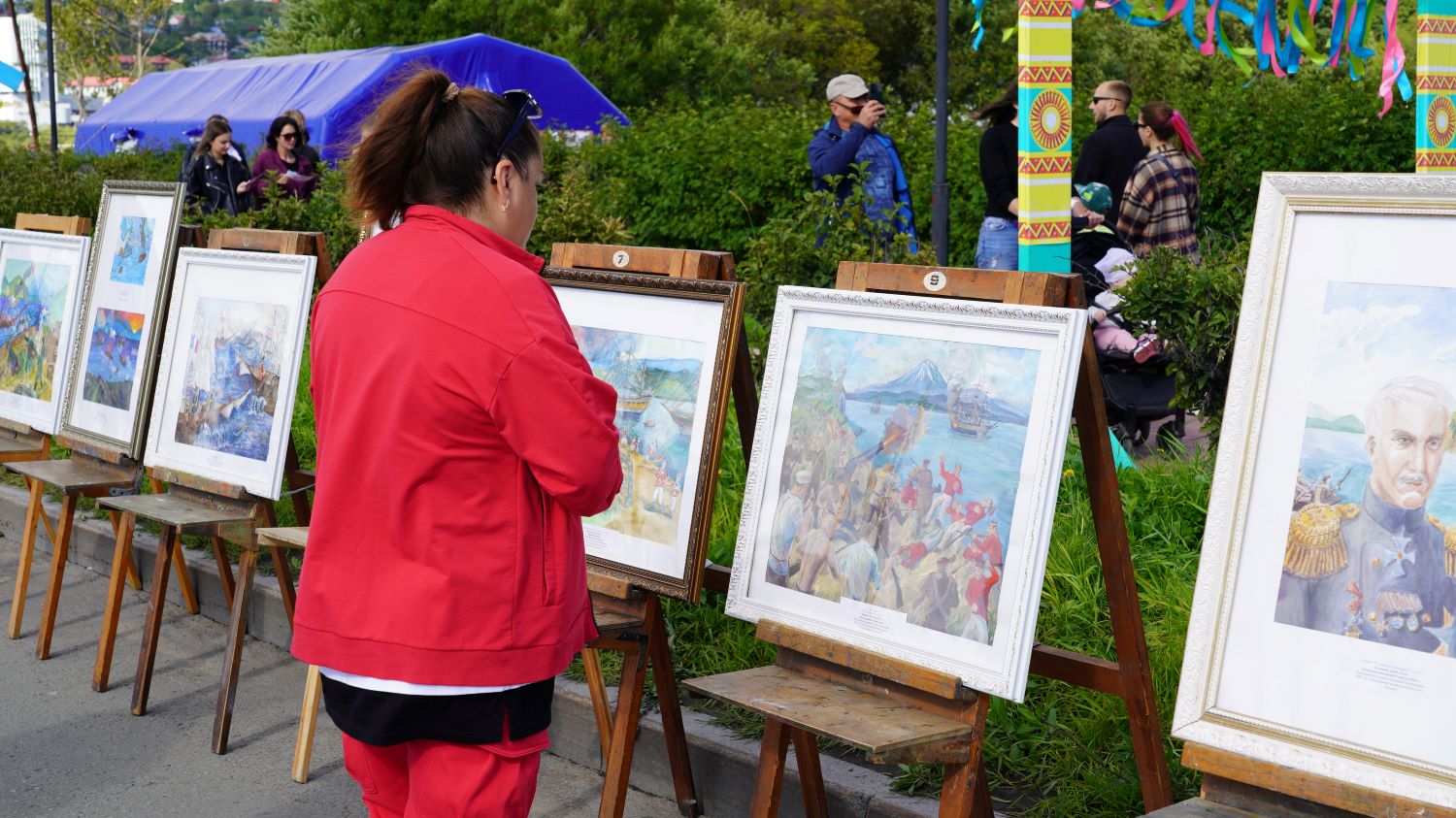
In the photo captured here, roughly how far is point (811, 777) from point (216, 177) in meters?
8.49

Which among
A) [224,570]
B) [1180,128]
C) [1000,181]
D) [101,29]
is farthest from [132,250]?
[101,29]

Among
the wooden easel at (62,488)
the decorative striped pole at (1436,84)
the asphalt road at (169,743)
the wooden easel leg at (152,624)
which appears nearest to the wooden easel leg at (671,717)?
the asphalt road at (169,743)

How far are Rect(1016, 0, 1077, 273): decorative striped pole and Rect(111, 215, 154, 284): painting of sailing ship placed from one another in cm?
326

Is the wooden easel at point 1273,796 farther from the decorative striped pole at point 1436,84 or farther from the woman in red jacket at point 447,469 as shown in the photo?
the decorative striped pole at point 1436,84

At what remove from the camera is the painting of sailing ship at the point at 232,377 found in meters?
4.57

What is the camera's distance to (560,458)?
229 centimetres

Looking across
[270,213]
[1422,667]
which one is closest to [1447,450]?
[1422,667]

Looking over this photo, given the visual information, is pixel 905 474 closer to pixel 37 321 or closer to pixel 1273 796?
pixel 1273 796

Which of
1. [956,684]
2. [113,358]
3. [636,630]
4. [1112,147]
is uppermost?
[1112,147]

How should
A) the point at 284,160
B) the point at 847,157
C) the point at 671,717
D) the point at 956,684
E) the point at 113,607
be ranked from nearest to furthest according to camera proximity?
the point at 956,684
the point at 671,717
the point at 113,607
the point at 847,157
the point at 284,160

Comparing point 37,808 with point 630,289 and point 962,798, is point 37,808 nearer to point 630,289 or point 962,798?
point 630,289

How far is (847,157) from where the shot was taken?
8.46 meters

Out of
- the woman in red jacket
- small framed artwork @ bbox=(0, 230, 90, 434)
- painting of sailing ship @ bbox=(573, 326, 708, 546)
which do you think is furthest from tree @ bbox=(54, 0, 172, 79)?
the woman in red jacket

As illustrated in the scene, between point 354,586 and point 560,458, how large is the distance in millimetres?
423
